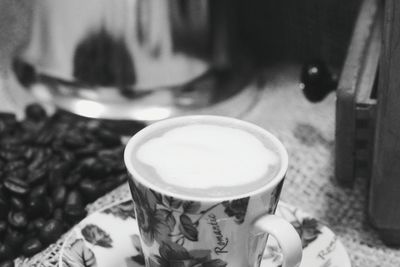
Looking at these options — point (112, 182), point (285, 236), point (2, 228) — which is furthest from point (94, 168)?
point (285, 236)

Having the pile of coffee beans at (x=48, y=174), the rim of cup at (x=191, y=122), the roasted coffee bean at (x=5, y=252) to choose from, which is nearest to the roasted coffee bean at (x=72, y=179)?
the pile of coffee beans at (x=48, y=174)

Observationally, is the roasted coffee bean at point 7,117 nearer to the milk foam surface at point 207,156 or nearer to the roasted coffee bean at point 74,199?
the roasted coffee bean at point 74,199

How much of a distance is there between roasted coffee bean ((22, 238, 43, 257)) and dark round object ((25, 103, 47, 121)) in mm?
283

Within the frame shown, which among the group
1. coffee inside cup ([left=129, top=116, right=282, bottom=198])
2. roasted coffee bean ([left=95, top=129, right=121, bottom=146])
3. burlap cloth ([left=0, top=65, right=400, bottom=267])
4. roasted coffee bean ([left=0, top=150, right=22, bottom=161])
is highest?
coffee inside cup ([left=129, top=116, right=282, bottom=198])

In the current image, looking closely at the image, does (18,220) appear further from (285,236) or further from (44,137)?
(285,236)

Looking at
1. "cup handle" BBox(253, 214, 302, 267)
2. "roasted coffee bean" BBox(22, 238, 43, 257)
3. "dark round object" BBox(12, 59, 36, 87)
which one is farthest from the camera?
"dark round object" BBox(12, 59, 36, 87)

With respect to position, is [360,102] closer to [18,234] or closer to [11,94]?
[18,234]

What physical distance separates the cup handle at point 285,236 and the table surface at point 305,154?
209mm

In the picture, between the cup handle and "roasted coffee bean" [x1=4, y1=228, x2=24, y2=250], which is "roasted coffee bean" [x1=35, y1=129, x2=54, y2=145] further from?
the cup handle

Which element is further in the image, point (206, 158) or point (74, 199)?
point (74, 199)

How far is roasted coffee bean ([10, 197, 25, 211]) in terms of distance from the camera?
76cm

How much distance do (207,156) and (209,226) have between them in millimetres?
57

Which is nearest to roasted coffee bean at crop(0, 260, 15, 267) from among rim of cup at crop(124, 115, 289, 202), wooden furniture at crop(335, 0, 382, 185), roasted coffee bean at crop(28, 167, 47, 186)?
roasted coffee bean at crop(28, 167, 47, 186)

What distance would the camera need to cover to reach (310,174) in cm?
86
